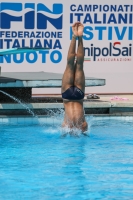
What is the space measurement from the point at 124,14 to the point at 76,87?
688 centimetres

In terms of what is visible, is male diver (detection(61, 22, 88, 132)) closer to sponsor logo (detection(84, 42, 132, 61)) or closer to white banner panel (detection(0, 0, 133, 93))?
white banner panel (detection(0, 0, 133, 93))

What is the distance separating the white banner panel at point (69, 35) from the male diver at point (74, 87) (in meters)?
6.00

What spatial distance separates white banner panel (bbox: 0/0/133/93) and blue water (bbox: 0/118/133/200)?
4687mm

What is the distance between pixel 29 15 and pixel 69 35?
1.19 metres

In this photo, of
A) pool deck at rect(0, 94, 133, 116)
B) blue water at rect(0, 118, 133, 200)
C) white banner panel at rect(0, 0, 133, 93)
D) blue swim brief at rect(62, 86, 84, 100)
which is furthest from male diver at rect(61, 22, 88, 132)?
white banner panel at rect(0, 0, 133, 93)

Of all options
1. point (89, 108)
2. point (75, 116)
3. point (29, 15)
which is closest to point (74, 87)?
point (75, 116)

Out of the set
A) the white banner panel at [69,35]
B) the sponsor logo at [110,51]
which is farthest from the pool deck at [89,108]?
the sponsor logo at [110,51]

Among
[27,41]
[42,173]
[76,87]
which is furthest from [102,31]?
[42,173]

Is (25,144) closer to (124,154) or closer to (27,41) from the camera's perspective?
(124,154)

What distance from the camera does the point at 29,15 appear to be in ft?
55.6

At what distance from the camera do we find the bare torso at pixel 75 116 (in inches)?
427

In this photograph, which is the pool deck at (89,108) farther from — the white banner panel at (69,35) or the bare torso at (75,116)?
the white banner panel at (69,35)

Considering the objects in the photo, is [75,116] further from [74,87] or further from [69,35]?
[69,35]

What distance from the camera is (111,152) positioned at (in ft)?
32.4
